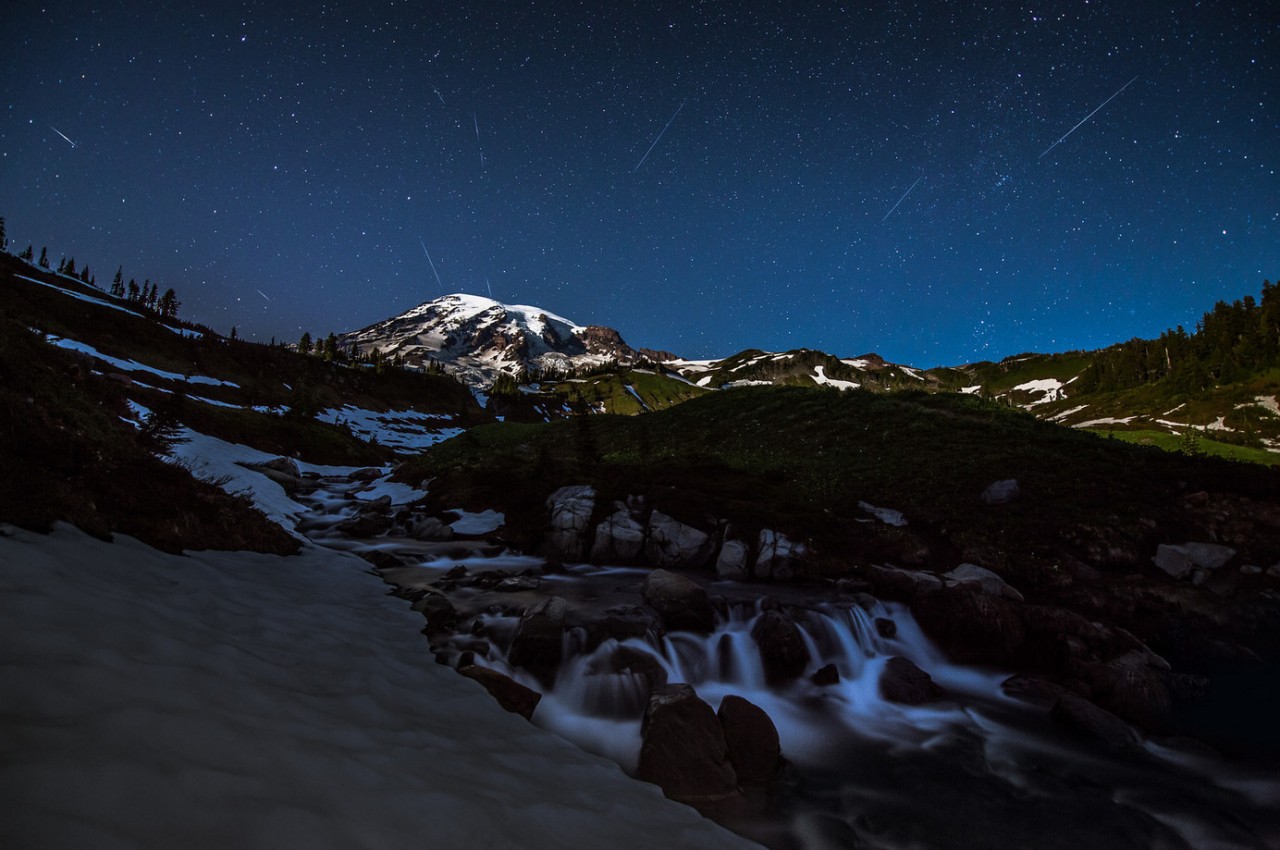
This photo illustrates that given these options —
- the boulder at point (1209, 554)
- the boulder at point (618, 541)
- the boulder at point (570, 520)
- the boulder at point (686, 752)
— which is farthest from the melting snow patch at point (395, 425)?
the boulder at point (1209, 554)

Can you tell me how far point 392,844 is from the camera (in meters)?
3.16

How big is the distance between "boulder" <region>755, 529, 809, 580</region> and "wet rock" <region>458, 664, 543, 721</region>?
389 inches

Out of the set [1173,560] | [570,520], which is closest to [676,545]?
[570,520]

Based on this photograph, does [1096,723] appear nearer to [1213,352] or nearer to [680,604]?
[680,604]

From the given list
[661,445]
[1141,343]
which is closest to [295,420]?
[661,445]

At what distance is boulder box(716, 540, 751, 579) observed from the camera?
1628 centimetres

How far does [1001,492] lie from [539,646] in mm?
19825

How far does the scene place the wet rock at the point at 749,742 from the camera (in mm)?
7674

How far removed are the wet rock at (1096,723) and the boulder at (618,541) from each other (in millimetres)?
11808

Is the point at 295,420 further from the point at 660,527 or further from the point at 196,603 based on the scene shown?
the point at 196,603

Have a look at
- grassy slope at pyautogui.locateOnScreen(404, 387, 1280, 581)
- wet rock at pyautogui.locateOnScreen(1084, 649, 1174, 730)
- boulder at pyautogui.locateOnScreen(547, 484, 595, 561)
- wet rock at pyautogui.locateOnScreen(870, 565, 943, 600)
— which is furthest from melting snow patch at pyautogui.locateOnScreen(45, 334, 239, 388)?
wet rock at pyautogui.locateOnScreen(1084, 649, 1174, 730)

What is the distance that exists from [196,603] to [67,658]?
3142mm

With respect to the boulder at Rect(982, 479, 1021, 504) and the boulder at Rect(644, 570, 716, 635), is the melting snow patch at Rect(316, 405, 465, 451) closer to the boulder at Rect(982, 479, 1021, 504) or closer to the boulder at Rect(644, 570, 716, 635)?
the boulder at Rect(644, 570, 716, 635)

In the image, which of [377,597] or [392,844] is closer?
[392,844]
